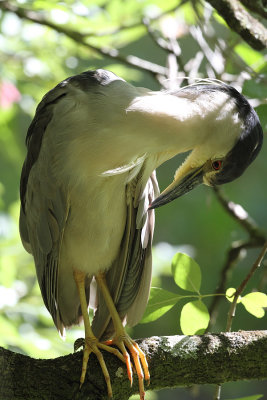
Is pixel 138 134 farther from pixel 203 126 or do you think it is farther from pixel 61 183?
pixel 61 183

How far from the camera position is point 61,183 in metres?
2.45

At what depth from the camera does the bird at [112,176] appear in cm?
229

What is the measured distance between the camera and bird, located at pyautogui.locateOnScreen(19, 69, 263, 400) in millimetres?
2295

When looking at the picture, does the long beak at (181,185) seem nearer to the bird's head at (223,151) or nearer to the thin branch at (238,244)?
the bird's head at (223,151)

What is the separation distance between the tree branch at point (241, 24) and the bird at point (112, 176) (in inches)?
8.8

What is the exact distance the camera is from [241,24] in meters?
2.40

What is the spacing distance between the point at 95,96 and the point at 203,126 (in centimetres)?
48

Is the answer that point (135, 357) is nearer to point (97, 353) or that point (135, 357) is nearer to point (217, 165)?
point (97, 353)

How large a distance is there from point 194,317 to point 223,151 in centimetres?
69

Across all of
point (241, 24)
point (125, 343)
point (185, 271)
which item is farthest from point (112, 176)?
point (241, 24)

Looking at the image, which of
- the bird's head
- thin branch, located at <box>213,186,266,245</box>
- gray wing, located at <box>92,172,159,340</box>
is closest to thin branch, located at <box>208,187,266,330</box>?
thin branch, located at <box>213,186,266,245</box>

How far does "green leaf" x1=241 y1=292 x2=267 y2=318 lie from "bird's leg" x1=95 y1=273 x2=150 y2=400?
45 centimetres

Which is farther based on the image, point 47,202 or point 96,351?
point 47,202

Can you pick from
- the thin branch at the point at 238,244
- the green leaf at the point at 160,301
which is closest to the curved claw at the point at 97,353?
the green leaf at the point at 160,301
